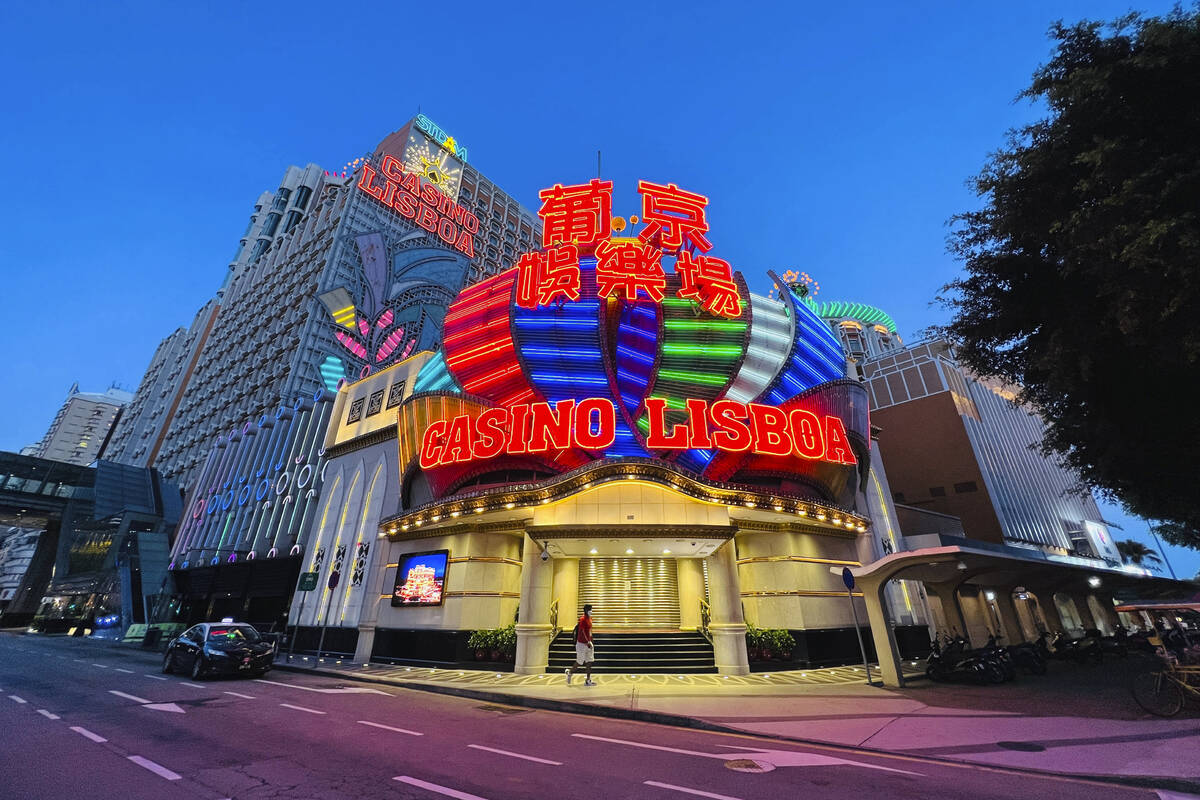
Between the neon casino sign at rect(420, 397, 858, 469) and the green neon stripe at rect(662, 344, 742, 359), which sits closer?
the neon casino sign at rect(420, 397, 858, 469)

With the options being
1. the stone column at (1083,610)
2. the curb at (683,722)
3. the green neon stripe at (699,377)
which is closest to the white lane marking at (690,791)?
the curb at (683,722)

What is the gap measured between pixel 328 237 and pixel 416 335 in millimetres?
21854

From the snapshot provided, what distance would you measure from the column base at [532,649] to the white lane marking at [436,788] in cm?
1237

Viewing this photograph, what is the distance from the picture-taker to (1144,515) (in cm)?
2172

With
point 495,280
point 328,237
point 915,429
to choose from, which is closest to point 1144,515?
point 915,429

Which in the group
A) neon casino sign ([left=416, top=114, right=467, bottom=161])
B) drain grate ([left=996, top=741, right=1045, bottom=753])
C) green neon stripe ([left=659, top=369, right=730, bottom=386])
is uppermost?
neon casino sign ([left=416, top=114, right=467, bottom=161])

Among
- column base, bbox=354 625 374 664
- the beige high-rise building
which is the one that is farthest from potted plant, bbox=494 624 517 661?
the beige high-rise building

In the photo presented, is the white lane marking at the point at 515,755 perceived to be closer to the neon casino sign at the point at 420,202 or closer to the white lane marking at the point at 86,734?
the white lane marking at the point at 86,734

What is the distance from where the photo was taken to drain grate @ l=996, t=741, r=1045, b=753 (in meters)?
7.60

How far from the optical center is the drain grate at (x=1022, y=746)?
760cm

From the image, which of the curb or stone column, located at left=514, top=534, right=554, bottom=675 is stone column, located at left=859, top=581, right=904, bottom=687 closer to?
the curb

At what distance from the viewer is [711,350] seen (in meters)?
25.0

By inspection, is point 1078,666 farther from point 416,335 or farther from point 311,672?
point 416,335

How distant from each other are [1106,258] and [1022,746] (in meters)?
9.90
